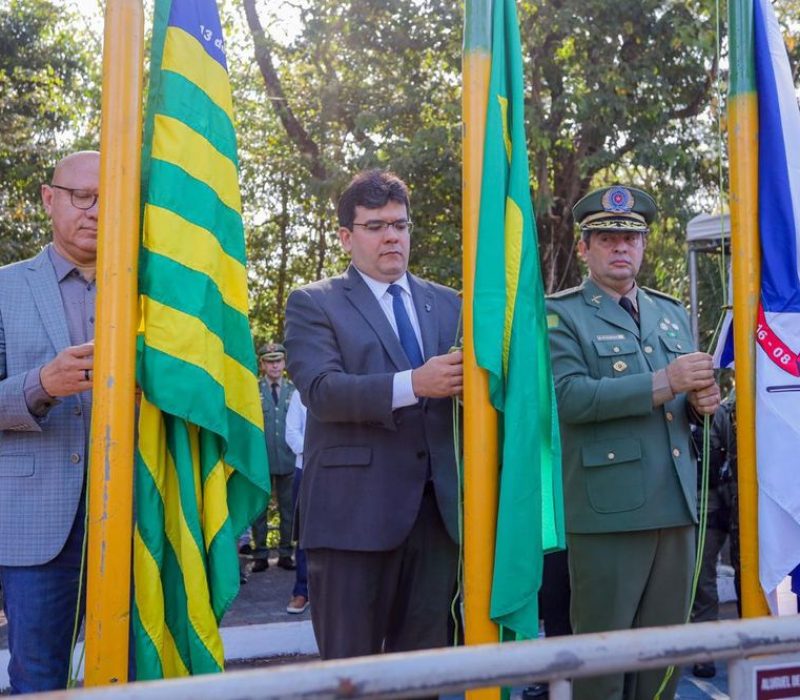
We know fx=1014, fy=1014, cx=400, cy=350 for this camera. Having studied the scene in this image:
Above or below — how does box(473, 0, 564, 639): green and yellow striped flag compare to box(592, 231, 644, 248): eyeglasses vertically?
below

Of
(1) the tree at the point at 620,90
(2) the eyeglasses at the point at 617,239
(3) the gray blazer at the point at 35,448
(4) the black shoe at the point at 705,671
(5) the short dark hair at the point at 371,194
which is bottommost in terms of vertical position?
(4) the black shoe at the point at 705,671

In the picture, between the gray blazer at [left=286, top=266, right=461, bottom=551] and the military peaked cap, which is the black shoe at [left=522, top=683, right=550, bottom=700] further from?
the military peaked cap

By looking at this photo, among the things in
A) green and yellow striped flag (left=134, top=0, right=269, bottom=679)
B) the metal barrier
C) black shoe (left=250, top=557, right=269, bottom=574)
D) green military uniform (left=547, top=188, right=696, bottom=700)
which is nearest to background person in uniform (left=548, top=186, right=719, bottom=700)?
green military uniform (left=547, top=188, right=696, bottom=700)

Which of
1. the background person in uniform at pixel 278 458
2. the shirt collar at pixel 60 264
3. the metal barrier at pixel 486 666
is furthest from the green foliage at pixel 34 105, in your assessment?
the metal barrier at pixel 486 666

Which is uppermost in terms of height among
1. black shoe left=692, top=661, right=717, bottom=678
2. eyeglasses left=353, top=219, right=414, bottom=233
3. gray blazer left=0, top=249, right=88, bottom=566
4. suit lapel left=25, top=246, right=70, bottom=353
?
eyeglasses left=353, top=219, right=414, bottom=233

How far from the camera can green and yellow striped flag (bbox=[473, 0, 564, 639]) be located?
8.18 feet

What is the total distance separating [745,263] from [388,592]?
4.75 ft

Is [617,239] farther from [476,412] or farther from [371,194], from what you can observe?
[476,412]

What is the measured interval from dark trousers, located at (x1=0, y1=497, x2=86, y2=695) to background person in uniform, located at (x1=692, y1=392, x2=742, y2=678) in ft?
11.4

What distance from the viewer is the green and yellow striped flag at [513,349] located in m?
2.49

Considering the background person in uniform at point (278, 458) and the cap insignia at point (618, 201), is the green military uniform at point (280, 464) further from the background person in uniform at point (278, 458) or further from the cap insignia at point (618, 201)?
the cap insignia at point (618, 201)

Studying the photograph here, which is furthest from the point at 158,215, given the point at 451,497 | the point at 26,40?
the point at 26,40

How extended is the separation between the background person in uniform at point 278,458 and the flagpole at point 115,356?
643 centimetres

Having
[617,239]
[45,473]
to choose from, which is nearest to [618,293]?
[617,239]
